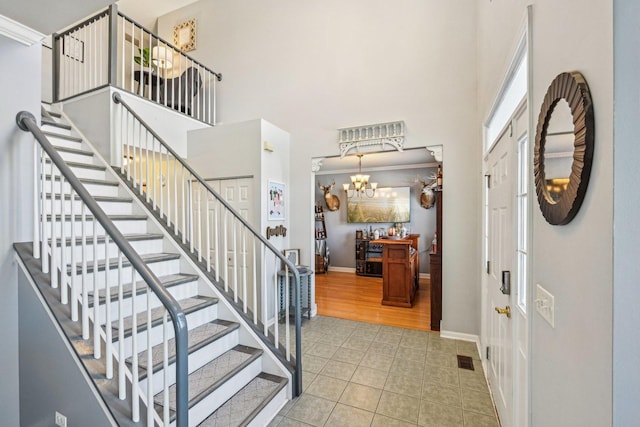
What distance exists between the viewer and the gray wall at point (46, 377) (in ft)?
4.70

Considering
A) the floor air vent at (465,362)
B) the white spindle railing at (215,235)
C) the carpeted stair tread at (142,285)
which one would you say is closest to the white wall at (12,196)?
the carpeted stair tread at (142,285)

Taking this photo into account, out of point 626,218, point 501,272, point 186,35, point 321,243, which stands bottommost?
point 321,243

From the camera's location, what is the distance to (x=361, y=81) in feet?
12.8

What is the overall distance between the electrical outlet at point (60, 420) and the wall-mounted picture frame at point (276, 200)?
264 centimetres

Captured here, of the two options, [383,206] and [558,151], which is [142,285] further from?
[383,206]

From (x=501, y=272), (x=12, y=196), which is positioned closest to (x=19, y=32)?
(x=12, y=196)

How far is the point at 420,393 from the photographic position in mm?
2346

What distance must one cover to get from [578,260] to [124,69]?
519 cm

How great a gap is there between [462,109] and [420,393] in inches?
122

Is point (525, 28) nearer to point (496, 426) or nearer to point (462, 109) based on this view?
point (462, 109)

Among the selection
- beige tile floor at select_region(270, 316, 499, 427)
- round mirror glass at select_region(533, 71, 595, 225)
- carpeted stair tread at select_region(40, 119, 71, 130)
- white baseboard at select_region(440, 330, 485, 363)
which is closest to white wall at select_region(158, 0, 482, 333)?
white baseboard at select_region(440, 330, 485, 363)

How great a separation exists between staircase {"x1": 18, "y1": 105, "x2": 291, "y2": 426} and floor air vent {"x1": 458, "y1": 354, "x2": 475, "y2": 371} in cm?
176

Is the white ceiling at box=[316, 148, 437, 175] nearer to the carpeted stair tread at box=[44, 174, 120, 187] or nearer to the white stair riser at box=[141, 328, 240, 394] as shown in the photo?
the carpeted stair tread at box=[44, 174, 120, 187]

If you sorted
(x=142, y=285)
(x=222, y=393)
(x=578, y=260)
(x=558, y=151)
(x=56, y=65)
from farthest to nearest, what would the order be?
(x=56, y=65), (x=142, y=285), (x=222, y=393), (x=558, y=151), (x=578, y=260)
